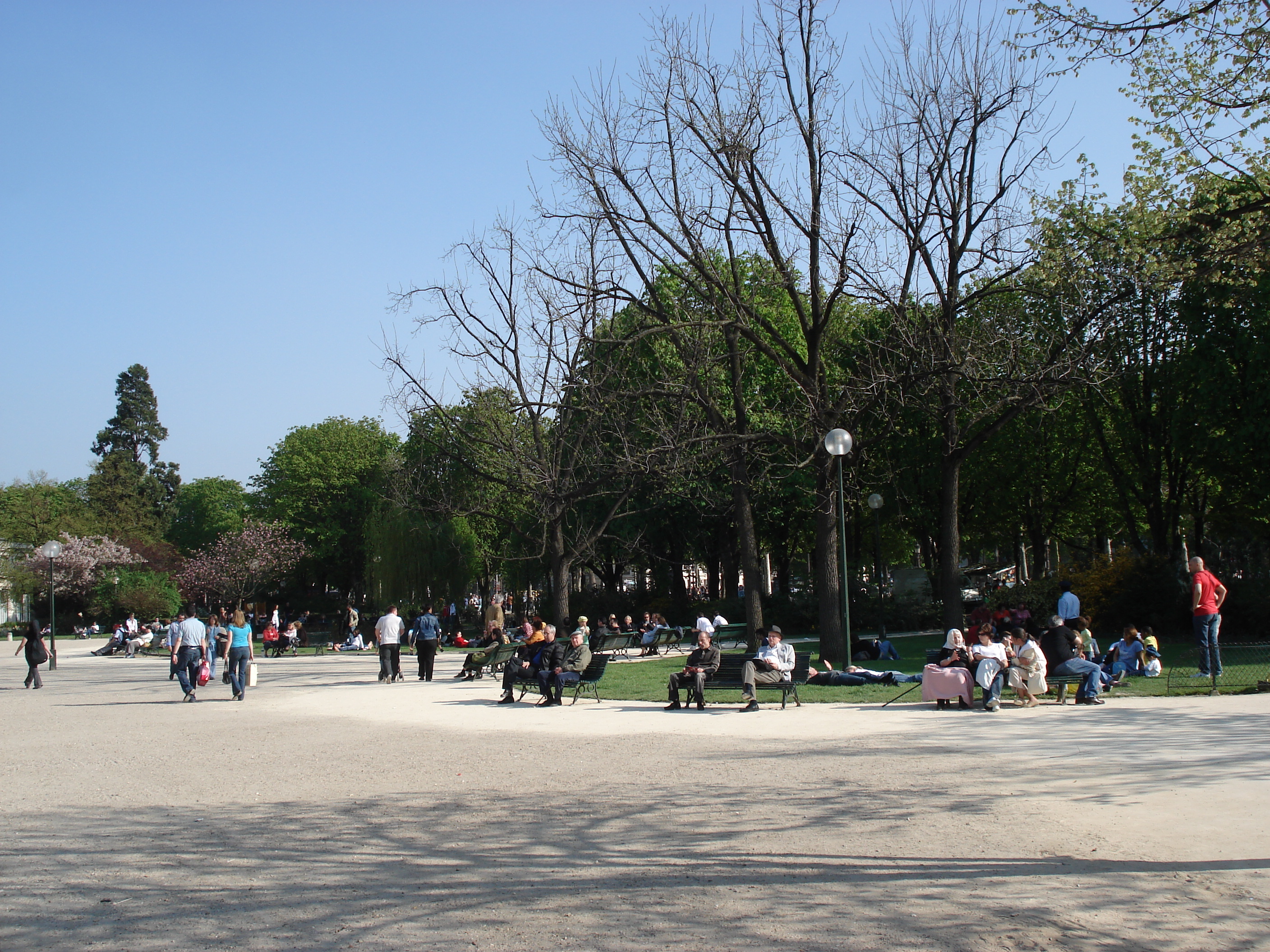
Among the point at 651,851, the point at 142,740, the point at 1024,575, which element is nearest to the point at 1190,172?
the point at 651,851

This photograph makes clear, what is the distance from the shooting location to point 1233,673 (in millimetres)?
17281

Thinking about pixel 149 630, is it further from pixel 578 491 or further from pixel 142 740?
pixel 142 740

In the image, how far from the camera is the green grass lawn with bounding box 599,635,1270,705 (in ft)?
51.8

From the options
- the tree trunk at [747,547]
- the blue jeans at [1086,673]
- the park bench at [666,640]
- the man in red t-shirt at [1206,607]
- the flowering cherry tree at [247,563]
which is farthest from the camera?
the flowering cherry tree at [247,563]

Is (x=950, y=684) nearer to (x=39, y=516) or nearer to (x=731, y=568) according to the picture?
(x=731, y=568)

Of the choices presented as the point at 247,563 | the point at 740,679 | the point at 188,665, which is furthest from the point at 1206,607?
the point at 247,563

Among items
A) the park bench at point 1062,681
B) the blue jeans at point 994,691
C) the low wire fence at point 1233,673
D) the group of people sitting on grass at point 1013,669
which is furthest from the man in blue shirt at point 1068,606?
the blue jeans at point 994,691

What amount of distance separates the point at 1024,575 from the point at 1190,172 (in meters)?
45.1

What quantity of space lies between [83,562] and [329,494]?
1500 centimetres

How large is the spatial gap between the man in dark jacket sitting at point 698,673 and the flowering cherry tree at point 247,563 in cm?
4846

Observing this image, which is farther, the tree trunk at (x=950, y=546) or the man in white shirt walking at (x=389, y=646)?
the man in white shirt walking at (x=389, y=646)

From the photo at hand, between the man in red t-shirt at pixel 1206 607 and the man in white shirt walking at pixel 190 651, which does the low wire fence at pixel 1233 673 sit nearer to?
the man in red t-shirt at pixel 1206 607

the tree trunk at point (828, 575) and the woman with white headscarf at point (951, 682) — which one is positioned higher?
the tree trunk at point (828, 575)

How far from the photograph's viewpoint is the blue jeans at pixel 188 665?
19.6 metres
